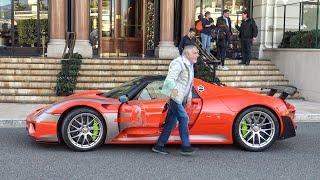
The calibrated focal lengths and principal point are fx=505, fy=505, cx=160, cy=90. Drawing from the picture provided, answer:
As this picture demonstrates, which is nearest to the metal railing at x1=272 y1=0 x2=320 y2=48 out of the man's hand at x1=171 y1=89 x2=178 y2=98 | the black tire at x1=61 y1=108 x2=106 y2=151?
the man's hand at x1=171 y1=89 x2=178 y2=98

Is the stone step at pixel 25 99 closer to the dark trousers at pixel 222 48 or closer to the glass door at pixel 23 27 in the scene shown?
the dark trousers at pixel 222 48

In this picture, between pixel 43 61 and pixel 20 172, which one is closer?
pixel 20 172

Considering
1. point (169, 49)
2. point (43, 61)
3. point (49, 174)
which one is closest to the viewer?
point (49, 174)

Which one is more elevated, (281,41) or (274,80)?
(281,41)

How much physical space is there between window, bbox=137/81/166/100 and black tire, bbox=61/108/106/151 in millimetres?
721

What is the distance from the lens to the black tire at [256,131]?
7.65 meters

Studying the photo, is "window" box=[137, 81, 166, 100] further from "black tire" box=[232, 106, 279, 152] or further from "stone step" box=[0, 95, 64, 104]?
"stone step" box=[0, 95, 64, 104]

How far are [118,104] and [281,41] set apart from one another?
40.8 feet

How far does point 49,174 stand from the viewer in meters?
6.22

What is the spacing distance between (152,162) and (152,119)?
76cm

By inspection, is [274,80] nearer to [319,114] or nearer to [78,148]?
[319,114]

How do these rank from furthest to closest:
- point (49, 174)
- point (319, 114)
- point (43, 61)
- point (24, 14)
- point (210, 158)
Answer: point (24, 14)
point (43, 61)
point (319, 114)
point (210, 158)
point (49, 174)

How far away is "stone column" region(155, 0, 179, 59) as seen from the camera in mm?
→ 18031

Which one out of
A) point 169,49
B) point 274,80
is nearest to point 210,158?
point 274,80
